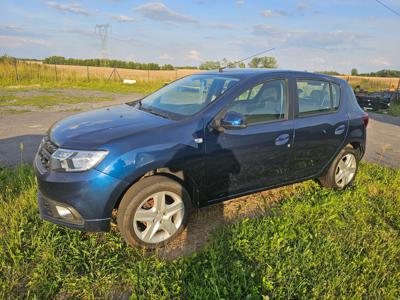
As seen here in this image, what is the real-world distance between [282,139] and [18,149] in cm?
527

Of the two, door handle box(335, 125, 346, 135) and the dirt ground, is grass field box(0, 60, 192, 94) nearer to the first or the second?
the dirt ground

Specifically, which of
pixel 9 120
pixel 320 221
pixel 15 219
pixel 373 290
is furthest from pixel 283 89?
pixel 9 120

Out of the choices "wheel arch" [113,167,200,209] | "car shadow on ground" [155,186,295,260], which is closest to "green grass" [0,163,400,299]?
"car shadow on ground" [155,186,295,260]

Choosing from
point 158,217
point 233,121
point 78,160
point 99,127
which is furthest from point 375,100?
point 78,160

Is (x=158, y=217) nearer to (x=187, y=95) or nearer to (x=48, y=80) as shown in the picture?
(x=187, y=95)

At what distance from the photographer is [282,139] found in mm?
3588

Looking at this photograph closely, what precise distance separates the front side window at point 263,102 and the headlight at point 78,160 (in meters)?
1.46

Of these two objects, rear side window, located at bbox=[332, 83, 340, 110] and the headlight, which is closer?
the headlight

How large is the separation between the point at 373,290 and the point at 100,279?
7.40 feet

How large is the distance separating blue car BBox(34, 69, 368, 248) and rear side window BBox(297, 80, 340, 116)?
2 cm

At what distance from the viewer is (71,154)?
2641 mm

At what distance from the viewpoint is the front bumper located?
8.52 ft

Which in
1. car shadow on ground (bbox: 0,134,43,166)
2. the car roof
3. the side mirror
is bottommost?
car shadow on ground (bbox: 0,134,43,166)

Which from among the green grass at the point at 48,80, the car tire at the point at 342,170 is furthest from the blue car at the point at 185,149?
the green grass at the point at 48,80
